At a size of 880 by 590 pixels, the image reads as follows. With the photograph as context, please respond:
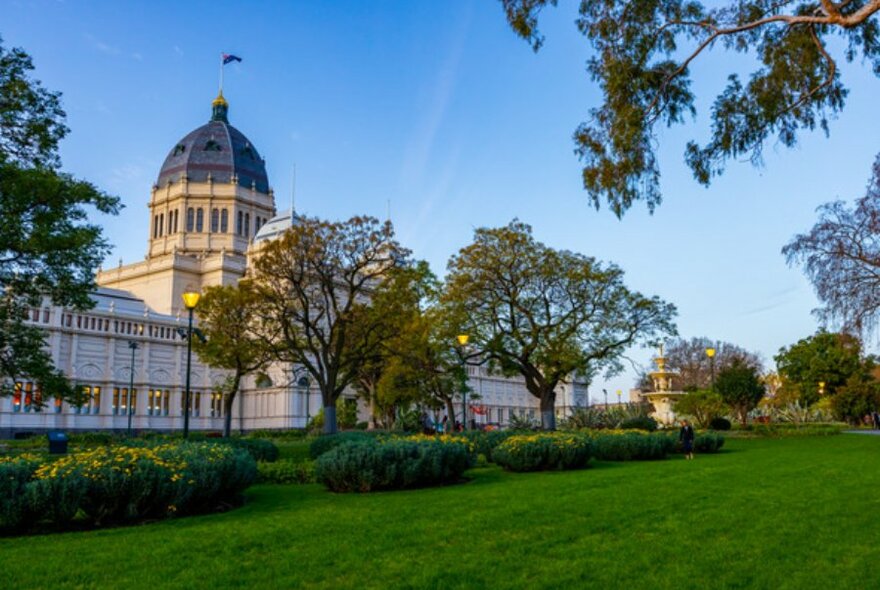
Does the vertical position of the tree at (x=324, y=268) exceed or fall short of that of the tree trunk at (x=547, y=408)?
it exceeds it

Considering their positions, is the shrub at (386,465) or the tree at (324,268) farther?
the tree at (324,268)

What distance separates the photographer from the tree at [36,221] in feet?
78.3

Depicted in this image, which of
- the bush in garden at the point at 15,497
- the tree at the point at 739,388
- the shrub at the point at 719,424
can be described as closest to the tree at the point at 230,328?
the bush in garden at the point at 15,497

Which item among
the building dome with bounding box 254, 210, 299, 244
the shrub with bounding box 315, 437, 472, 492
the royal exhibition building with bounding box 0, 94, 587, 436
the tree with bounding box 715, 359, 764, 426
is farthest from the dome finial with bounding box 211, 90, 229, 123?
the shrub with bounding box 315, 437, 472, 492

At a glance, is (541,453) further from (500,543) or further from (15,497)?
(15,497)

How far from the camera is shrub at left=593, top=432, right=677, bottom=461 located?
23.2m

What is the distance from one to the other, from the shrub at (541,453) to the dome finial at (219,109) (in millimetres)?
91205

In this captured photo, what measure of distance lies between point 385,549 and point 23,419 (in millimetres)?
63950

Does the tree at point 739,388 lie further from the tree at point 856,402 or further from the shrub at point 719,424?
the tree at point 856,402

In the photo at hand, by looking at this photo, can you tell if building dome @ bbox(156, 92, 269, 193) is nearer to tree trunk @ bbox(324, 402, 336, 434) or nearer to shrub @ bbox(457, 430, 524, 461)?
tree trunk @ bbox(324, 402, 336, 434)

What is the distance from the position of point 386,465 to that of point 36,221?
1721cm

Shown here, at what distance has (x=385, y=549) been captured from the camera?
8695mm

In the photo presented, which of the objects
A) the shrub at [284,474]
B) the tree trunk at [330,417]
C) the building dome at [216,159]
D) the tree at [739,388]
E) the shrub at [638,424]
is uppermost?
the building dome at [216,159]

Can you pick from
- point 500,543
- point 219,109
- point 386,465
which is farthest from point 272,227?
point 500,543
